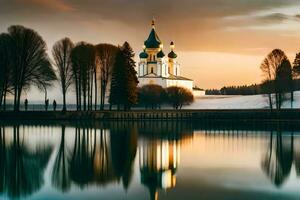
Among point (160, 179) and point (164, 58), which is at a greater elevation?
point (164, 58)

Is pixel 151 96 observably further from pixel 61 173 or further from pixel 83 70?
pixel 61 173

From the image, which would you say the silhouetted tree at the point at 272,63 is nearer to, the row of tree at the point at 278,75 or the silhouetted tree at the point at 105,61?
the row of tree at the point at 278,75

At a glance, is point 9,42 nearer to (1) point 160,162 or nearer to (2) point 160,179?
(1) point 160,162

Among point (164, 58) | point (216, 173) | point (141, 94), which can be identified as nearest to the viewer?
point (216, 173)

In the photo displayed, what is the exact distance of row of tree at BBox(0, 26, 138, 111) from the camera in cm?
6147

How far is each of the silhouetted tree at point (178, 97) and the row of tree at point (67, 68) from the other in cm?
1828

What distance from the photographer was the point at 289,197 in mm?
16609

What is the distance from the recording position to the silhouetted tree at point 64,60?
2682 inches

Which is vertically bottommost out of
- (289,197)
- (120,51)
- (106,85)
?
(289,197)

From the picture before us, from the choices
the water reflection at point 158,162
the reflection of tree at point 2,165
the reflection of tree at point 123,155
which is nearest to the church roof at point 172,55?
the reflection of tree at point 123,155

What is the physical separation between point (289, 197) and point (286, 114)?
47474 mm

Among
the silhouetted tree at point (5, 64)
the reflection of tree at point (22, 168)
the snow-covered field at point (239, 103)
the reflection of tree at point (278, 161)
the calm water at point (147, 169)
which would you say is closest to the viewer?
the calm water at point (147, 169)

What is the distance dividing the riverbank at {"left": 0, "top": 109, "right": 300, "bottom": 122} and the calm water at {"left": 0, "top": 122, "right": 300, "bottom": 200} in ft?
88.1

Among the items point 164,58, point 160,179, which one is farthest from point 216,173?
point 164,58
